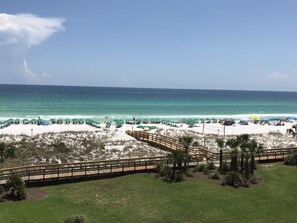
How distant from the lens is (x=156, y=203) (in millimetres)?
18828

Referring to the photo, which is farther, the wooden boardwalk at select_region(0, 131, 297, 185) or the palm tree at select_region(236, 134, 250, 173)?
the palm tree at select_region(236, 134, 250, 173)

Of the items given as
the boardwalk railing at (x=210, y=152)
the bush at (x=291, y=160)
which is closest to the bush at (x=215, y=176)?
the boardwalk railing at (x=210, y=152)

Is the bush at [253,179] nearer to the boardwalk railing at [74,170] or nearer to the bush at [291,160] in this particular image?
the boardwalk railing at [74,170]

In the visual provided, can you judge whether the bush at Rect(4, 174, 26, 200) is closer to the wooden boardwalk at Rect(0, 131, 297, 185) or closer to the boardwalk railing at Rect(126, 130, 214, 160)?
the wooden boardwalk at Rect(0, 131, 297, 185)

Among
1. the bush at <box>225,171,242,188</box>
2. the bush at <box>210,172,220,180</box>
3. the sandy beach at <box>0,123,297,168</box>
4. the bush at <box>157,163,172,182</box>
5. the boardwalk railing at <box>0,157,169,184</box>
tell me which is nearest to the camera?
the boardwalk railing at <box>0,157,169,184</box>

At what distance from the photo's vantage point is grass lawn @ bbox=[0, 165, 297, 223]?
1708 centimetres

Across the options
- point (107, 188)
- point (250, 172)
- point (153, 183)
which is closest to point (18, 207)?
point (107, 188)

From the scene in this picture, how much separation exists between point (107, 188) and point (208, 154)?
35.8 ft

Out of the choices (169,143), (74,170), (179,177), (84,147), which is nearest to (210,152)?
(179,177)

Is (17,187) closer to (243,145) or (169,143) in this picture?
(243,145)

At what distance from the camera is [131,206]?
1838cm

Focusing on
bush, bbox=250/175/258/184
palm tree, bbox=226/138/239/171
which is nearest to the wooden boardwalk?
palm tree, bbox=226/138/239/171

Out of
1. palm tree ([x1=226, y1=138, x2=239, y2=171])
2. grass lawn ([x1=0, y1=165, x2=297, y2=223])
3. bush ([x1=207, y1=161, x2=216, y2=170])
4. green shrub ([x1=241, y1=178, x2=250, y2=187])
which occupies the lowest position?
grass lawn ([x1=0, y1=165, x2=297, y2=223])

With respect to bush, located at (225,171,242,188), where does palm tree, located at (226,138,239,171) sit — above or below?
above
